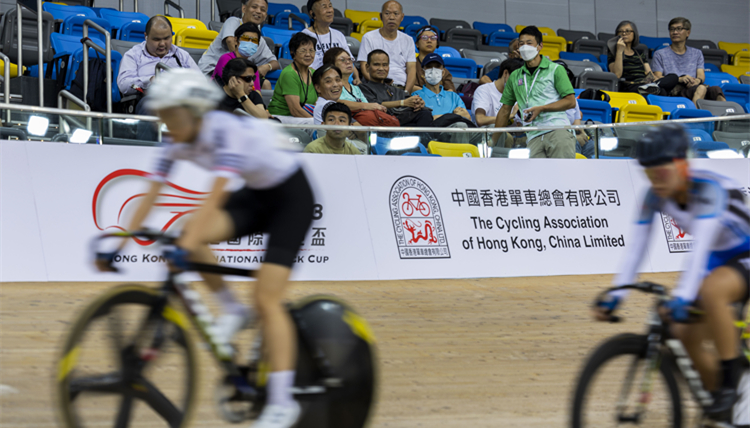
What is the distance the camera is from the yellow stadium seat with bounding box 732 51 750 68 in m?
14.9

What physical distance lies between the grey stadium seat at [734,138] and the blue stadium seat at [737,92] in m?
4.58

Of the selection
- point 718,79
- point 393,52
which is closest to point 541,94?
point 393,52

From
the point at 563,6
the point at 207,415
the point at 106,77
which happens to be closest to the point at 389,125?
the point at 106,77

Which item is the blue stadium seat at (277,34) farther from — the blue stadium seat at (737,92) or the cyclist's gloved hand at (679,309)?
the cyclist's gloved hand at (679,309)

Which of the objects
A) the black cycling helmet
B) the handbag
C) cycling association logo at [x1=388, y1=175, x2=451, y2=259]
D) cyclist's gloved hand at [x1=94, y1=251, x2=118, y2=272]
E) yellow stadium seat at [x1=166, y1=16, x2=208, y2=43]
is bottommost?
cycling association logo at [x1=388, y1=175, x2=451, y2=259]

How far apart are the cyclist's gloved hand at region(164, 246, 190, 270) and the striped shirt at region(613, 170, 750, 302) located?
146cm

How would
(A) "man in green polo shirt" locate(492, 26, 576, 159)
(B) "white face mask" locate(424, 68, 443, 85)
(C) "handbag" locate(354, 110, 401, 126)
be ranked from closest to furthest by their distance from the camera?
1. (A) "man in green polo shirt" locate(492, 26, 576, 159)
2. (C) "handbag" locate(354, 110, 401, 126)
3. (B) "white face mask" locate(424, 68, 443, 85)

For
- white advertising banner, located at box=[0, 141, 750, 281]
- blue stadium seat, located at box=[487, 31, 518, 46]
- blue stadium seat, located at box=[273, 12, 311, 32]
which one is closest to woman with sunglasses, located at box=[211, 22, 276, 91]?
white advertising banner, located at box=[0, 141, 750, 281]

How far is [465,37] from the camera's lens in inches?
528

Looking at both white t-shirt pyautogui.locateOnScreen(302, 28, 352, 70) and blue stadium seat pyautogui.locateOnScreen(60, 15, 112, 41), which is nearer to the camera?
white t-shirt pyautogui.locateOnScreen(302, 28, 352, 70)

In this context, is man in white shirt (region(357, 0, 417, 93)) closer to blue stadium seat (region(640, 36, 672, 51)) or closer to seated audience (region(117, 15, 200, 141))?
seated audience (region(117, 15, 200, 141))

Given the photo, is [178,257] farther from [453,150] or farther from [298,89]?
[298,89]

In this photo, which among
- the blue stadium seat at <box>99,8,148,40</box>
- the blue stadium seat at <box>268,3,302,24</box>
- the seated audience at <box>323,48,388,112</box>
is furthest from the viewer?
the blue stadium seat at <box>268,3,302,24</box>

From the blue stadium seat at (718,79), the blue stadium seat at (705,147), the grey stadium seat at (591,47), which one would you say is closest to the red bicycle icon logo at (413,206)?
the blue stadium seat at (705,147)
